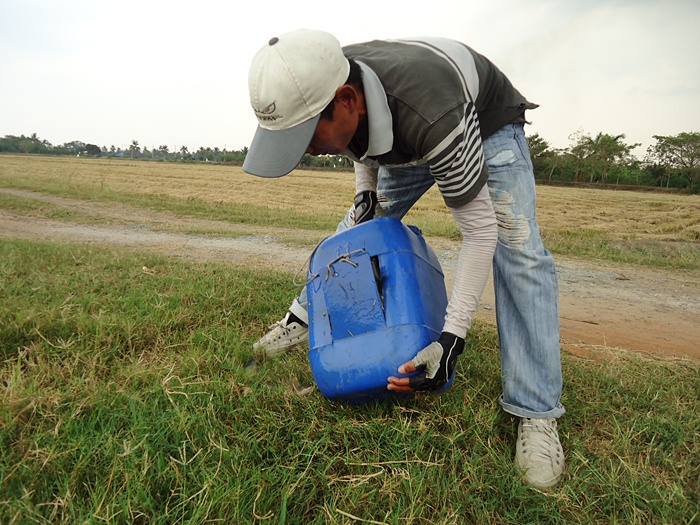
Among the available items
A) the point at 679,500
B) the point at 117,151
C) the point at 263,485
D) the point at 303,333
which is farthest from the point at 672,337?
the point at 117,151

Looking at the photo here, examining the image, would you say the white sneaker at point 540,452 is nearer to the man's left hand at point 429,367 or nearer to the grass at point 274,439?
the grass at point 274,439

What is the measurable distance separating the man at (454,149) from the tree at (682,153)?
41349 mm

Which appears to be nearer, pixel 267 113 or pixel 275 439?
pixel 267 113

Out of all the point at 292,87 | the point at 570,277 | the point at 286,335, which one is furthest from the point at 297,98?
the point at 570,277

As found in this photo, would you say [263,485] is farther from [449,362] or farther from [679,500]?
[679,500]

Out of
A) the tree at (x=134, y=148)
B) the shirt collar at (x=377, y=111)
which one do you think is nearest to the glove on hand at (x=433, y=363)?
the shirt collar at (x=377, y=111)

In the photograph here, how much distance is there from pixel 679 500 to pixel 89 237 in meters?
6.35

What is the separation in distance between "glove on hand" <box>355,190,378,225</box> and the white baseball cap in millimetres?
783

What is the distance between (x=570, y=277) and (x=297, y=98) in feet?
13.6

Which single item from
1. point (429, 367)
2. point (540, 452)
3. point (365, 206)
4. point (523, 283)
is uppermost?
point (365, 206)

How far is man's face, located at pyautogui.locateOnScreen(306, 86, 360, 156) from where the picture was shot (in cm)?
145

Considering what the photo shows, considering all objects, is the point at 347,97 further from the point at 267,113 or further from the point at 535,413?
the point at 535,413

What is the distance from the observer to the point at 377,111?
1.44 m

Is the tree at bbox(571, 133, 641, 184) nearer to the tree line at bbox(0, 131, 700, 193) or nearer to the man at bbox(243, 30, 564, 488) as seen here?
the tree line at bbox(0, 131, 700, 193)
